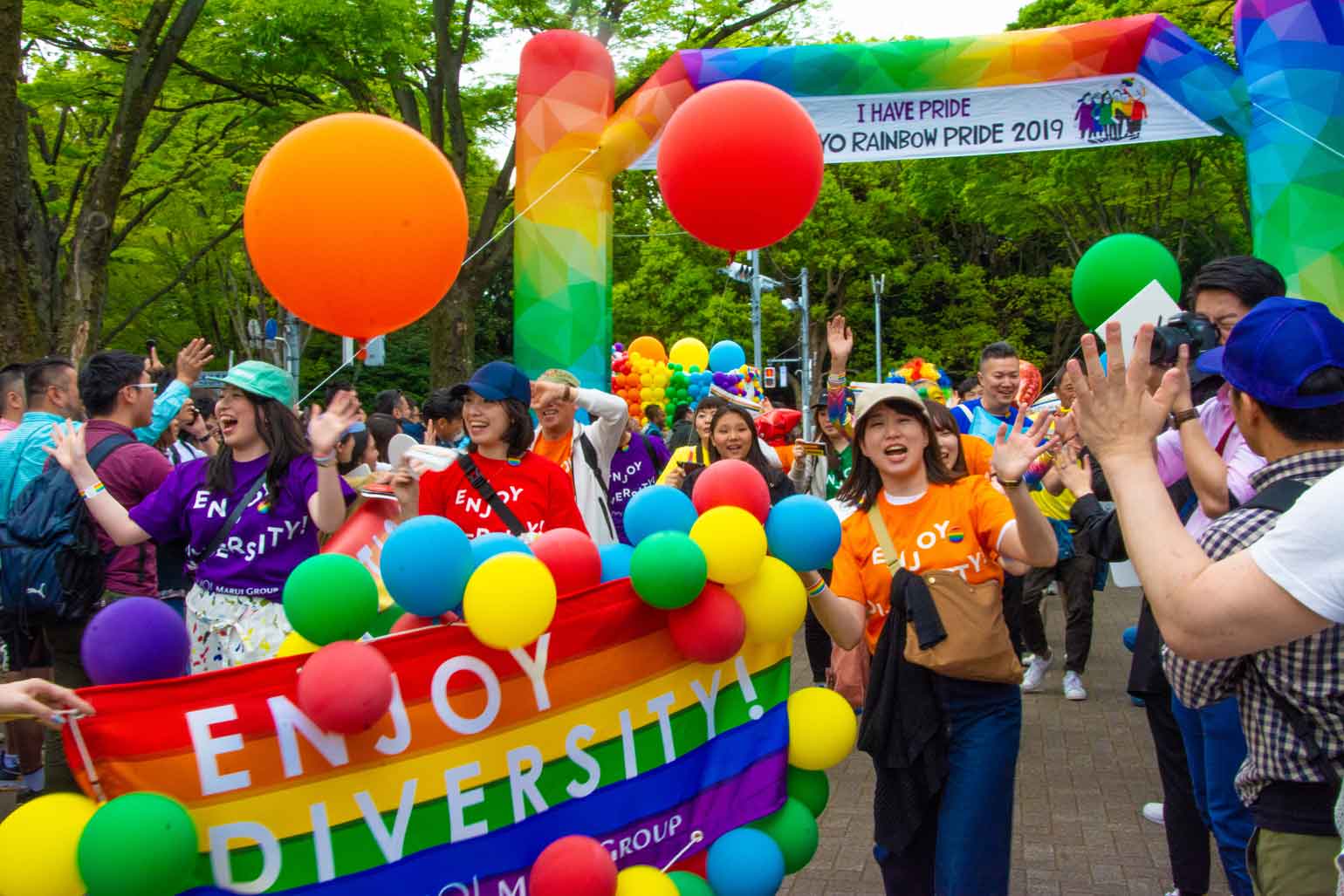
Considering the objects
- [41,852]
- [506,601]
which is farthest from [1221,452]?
[41,852]

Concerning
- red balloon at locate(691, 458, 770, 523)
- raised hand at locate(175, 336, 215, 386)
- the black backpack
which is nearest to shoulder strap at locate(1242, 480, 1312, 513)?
red balloon at locate(691, 458, 770, 523)

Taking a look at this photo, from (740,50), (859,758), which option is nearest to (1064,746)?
(859,758)

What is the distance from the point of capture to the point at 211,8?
12.6 meters

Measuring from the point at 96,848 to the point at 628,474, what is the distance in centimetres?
522

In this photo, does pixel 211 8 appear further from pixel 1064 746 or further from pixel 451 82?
pixel 1064 746

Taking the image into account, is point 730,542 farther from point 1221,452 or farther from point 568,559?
point 1221,452

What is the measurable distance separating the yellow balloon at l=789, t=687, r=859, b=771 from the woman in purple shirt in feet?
5.85

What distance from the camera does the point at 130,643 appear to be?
241 cm

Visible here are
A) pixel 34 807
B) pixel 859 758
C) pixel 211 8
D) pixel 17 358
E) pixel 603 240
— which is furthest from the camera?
pixel 211 8

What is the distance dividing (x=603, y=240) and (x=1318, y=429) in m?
7.90

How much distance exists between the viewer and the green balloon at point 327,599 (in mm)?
2508

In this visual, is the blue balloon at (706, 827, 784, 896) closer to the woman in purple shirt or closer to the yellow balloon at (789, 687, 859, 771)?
the yellow balloon at (789, 687, 859, 771)

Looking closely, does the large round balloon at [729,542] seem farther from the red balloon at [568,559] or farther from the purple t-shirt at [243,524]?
the purple t-shirt at [243,524]

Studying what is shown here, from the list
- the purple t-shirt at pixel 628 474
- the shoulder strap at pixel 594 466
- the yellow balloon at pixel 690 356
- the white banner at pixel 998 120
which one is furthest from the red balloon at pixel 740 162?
the yellow balloon at pixel 690 356
